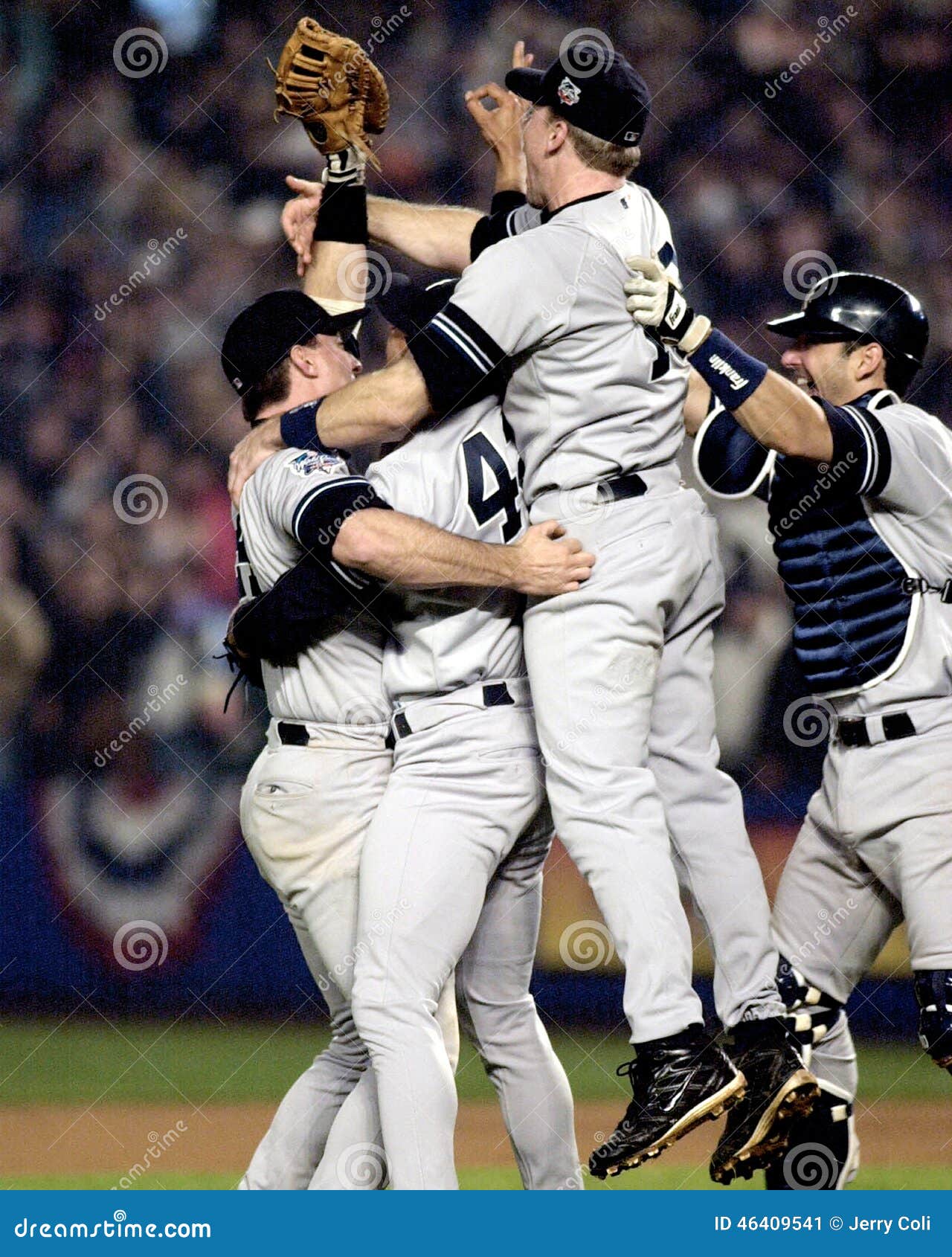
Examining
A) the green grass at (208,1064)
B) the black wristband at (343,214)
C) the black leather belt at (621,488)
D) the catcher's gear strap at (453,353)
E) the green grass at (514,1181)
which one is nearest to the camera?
the catcher's gear strap at (453,353)

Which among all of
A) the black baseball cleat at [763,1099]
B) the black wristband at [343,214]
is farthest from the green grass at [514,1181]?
the black wristband at [343,214]

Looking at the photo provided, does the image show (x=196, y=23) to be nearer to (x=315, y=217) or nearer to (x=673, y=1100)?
(x=315, y=217)

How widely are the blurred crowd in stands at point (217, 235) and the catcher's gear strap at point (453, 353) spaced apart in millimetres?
3137

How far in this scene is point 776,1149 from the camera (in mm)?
2516

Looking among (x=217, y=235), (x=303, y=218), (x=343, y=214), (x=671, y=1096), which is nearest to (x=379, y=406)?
(x=343, y=214)

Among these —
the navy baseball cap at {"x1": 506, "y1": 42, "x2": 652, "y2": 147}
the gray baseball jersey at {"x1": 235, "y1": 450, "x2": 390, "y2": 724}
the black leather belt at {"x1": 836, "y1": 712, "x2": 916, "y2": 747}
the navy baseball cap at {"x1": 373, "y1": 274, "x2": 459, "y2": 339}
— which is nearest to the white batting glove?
the navy baseball cap at {"x1": 506, "y1": 42, "x2": 652, "y2": 147}

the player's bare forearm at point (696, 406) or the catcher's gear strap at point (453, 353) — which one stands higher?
the player's bare forearm at point (696, 406)

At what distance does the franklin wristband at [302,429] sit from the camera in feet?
8.83

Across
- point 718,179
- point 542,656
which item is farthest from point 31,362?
point 542,656

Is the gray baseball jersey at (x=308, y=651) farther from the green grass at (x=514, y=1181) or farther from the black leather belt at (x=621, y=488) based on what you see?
the green grass at (x=514, y=1181)

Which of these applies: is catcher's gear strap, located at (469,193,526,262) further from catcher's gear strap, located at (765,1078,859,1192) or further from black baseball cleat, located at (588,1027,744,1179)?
catcher's gear strap, located at (765,1078,859,1192)

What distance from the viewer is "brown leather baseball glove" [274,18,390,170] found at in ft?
9.73

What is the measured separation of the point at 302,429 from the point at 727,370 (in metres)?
0.75

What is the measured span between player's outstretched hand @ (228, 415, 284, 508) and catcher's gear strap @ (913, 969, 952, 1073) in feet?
5.03
